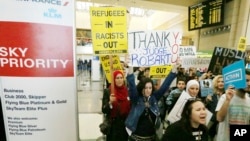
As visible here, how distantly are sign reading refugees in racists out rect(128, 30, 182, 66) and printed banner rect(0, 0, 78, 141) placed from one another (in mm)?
1921

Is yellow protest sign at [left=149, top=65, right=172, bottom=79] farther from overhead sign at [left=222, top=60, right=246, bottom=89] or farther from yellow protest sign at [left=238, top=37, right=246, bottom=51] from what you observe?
overhead sign at [left=222, top=60, right=246, bottom=89]

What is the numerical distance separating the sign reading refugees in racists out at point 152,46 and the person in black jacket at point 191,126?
126cm

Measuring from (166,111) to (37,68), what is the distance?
262 centimetres

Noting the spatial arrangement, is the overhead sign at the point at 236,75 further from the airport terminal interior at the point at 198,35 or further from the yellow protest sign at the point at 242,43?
the airport terminal interior at the point at 198,35

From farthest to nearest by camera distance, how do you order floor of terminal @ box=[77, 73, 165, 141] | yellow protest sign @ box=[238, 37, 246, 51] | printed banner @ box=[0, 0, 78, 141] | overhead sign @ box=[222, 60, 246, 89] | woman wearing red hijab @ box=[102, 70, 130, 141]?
floor of terminal @ box=[77, 73, 165, 141], yellow protest sign @ box=[238, 37, 246, 51], woman wearing red hijab @ box=[102, 70, 130, 141], overhead sign @ box=[222, 60, 246, 89], printed banner @ box=[0, 0, 78, 141]

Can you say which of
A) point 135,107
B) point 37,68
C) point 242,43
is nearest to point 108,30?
point 135,107

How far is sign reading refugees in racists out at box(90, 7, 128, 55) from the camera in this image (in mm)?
2906

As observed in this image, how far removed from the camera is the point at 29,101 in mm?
1401

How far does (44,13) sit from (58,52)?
24cm

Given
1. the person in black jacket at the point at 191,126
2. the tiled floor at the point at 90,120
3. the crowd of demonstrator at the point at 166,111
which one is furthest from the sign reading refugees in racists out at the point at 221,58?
the tiled floor at the point at 90,120


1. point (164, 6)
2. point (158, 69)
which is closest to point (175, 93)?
point (158, 69)

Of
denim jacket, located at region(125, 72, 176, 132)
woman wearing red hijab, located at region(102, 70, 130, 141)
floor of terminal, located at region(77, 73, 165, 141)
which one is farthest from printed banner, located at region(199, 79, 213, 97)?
woman wearing red hijab, located at region(102, 70, 130, 141)

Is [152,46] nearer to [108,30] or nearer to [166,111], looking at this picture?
[108,30]

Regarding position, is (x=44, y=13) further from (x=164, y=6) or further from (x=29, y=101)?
(x=164, y=6)
